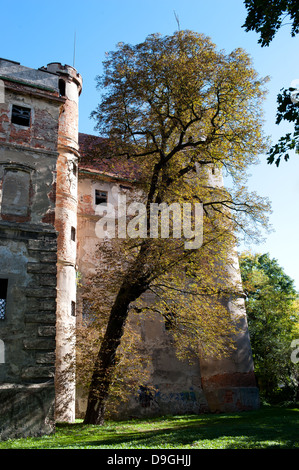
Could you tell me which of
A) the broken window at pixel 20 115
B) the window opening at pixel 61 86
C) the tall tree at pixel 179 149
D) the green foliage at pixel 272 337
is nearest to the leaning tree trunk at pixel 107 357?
the tall tree at pixel 179 149

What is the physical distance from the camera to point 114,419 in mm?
18953

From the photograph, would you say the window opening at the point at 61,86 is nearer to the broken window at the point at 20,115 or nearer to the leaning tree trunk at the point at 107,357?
the broken window at the point at 20,115

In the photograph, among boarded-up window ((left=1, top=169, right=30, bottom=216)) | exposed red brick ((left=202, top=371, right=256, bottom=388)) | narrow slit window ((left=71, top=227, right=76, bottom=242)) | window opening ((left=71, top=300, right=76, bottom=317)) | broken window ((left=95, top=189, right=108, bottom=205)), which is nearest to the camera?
boarded-up window ((left=1, top=169, right=30, bottom=216))

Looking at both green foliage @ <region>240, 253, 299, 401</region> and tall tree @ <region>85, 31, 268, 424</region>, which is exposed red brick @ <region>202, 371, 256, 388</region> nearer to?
green foliage @ <region>240, 253, 299, 401</region>

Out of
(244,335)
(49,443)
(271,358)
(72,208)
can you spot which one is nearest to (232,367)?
(244,335)

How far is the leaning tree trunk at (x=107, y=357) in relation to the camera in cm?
1330

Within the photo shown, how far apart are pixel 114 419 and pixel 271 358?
11285 millimetres

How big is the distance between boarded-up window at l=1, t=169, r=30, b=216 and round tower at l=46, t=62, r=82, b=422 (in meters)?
3.59

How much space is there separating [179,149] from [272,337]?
15921mm

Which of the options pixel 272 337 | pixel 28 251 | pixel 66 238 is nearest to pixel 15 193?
pixel 28 251

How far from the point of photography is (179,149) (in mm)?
15391

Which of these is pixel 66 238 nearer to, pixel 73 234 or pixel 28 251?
pixel 73 234

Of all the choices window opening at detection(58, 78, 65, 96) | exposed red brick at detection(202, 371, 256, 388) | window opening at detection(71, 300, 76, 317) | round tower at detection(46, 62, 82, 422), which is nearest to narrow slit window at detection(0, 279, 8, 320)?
round tower at detection(46, 62, 82, 422)

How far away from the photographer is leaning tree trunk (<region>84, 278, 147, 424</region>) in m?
13.3
